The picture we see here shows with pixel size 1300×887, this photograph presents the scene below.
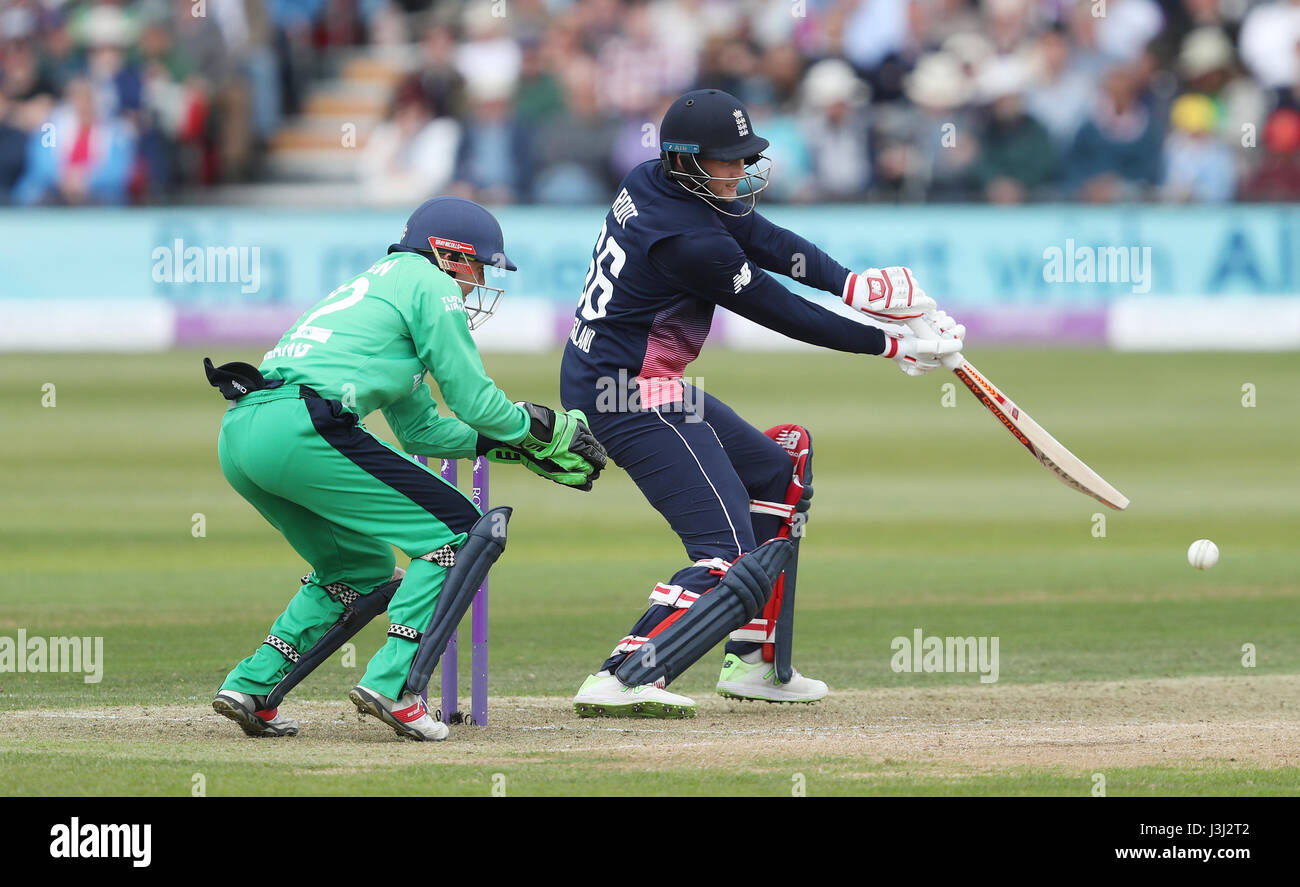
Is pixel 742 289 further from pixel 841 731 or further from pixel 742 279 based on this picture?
pixel 841 731

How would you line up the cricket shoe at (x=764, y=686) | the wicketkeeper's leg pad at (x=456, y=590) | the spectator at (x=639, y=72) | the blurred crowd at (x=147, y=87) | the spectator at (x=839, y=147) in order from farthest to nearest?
the spectator at (x=639, y=72)
the blurred crowd at (x=147, y=87)
the spectator at (x=839, y=147)
the cricket shoe at (x=764, y=686)
the wicketkeeper's leg pad at (x=456, y=590)

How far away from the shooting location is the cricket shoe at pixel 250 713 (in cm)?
665

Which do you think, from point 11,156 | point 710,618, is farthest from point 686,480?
point 11,156

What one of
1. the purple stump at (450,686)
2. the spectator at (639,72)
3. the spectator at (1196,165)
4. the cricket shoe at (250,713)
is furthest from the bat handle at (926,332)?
the spectator at (639,72)

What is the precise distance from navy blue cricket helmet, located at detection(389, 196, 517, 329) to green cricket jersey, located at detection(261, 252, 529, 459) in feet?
0.34

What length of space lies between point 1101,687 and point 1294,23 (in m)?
15.3

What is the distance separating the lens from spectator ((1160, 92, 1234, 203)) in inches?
757

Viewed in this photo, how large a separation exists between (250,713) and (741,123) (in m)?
2.76

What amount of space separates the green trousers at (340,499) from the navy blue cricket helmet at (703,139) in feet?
5.11

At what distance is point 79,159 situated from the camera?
20281 millimetres

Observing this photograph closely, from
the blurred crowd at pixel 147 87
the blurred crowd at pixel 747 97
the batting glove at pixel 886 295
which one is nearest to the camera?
the batting glove at pixel 886 295

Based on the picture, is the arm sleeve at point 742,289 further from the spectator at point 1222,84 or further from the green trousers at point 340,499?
the spectator at point 1222,84

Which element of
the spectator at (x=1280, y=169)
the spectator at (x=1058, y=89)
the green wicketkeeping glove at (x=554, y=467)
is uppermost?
the spectator at (x=1058, y=89)

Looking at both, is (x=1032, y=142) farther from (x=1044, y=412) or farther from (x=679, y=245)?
(x=679, y=245)
